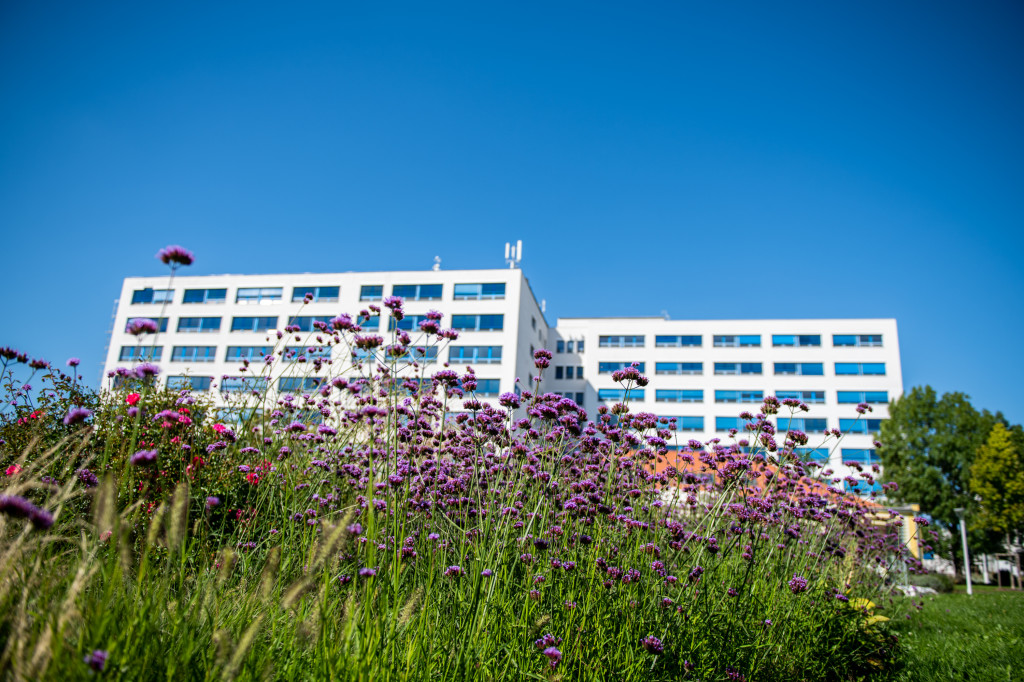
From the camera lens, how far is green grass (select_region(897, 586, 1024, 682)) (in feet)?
14.1

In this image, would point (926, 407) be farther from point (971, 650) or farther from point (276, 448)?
point (276, 448)

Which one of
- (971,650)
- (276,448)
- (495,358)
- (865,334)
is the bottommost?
(971,650)

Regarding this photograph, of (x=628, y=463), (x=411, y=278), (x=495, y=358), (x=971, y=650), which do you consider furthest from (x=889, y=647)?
(x=411, y=278)

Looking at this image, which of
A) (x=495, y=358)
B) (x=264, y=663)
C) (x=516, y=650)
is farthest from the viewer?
(x=495, y=358)

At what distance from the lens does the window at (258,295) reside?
42.1 meters

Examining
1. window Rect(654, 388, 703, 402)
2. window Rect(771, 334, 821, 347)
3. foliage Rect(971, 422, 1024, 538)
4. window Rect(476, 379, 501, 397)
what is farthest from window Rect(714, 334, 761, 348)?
window Rect(476, 379, 501, 397)

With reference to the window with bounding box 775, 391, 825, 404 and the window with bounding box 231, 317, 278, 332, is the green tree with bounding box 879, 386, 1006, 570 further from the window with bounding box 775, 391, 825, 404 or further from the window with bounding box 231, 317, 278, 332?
the window with bounding box 231, 317, 278, 332

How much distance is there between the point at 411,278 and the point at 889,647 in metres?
37.8

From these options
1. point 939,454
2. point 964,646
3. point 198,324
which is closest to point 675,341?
point 939,454

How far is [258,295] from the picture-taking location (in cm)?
4241

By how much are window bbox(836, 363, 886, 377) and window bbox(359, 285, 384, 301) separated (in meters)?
35.6

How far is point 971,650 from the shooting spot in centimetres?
512

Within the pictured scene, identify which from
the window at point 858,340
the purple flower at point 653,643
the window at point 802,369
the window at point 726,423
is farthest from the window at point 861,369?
the purple flower at point 653,643

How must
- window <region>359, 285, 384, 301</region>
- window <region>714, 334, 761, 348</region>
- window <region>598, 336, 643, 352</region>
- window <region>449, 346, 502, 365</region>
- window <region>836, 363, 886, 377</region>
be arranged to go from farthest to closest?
window <region>598, 336, 643, 352</region>
window <region>714, 334, 761, 348</region>
window <region>836, 363, 886, 377</region>
window <region>359, 285, 384, 301</region>
window <region>449, 346, 502, 365</region>
